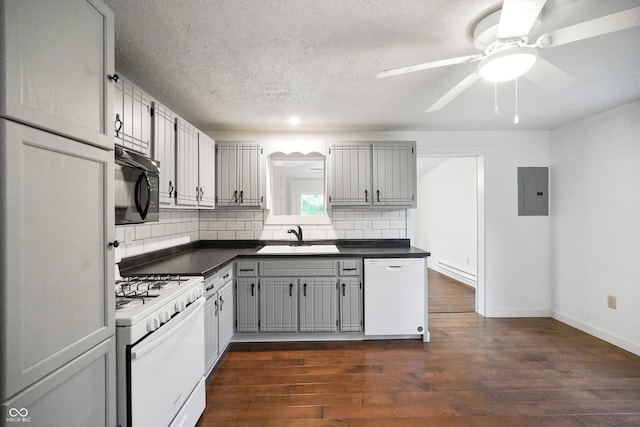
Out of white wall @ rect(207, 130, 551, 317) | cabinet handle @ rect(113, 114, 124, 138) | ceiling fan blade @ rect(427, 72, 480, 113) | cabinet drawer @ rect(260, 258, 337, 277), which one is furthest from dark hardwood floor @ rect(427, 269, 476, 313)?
cabinet handle @ rect(113, 114, 124, 138)

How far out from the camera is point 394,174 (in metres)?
3.22

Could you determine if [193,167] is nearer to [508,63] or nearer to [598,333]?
[508,63]

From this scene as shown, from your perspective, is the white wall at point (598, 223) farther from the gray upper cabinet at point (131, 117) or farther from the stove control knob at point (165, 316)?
the gray upper cabinet at point (131, 117)

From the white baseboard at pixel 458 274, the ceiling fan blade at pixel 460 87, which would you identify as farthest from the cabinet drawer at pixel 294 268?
the white baseboard at pixel 458 274

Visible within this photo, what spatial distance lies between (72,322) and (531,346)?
3.55m

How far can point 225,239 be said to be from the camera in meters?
3.43

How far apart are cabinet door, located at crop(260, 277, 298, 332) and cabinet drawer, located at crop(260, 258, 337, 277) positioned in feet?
0.20

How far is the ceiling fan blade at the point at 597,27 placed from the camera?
3.35ft

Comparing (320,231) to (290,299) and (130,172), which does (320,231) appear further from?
(130,172)

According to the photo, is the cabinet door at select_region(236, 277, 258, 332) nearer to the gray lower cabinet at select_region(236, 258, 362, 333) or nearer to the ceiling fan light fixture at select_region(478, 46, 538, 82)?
the gray lower cabinet at select_region(236, 258, 362, 333)

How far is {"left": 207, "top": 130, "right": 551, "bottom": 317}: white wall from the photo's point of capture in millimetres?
3471

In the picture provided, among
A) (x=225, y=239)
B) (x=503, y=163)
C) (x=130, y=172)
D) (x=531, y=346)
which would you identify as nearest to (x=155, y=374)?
(x=130, y=172)

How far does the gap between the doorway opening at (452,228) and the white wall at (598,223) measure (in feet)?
2.87

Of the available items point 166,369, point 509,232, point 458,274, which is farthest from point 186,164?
point 458,274
